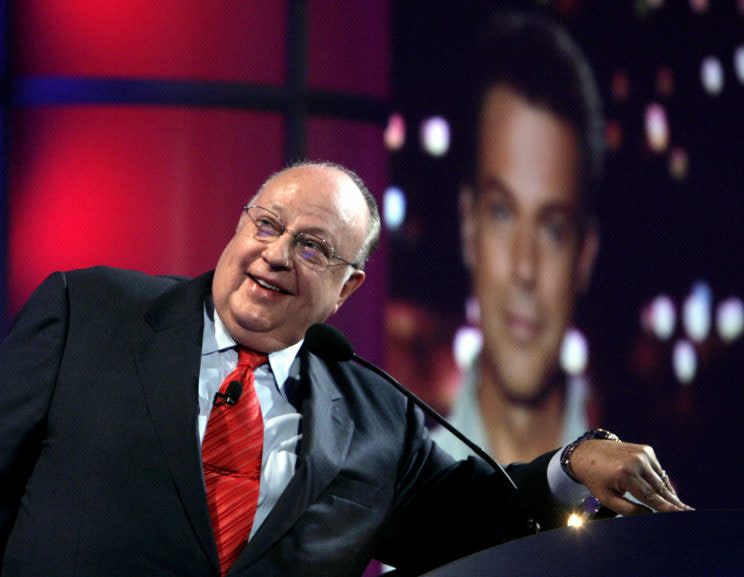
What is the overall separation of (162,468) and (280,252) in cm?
36

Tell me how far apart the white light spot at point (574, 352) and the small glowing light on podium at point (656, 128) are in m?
0.65

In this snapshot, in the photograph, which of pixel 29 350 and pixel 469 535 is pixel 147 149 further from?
pixel 469 535

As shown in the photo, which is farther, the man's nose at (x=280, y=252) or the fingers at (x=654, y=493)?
the man's nose at (x=280, y=252)

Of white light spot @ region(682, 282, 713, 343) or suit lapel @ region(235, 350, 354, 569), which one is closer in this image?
suit lapel @ region(235, 350, 354, 569)

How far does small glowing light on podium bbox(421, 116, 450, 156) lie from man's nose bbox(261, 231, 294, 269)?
150cm

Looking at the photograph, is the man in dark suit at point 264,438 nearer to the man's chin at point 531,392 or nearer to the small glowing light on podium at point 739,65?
the man's chin at point 531,392

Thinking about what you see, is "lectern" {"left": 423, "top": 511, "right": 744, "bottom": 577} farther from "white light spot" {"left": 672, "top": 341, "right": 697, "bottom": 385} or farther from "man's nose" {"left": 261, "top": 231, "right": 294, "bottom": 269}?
"white light spot" {"left": 672, "top": 341, "right": 697, "bottom": 385}

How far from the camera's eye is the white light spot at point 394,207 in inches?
111

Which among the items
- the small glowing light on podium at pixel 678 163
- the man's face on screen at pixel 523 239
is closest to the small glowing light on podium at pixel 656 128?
the small glowing light on podium at pixel 678 163

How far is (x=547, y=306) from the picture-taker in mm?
2939

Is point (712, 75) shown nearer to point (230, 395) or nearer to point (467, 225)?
point (467, 225)

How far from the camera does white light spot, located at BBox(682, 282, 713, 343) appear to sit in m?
3.18

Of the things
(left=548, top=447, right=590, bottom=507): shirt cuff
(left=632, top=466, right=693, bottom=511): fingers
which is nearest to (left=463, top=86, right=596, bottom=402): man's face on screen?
(left=548, top=447, right=590, bottom=507): shirt cuff

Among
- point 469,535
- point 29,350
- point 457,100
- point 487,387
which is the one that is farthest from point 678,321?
point 29,350
